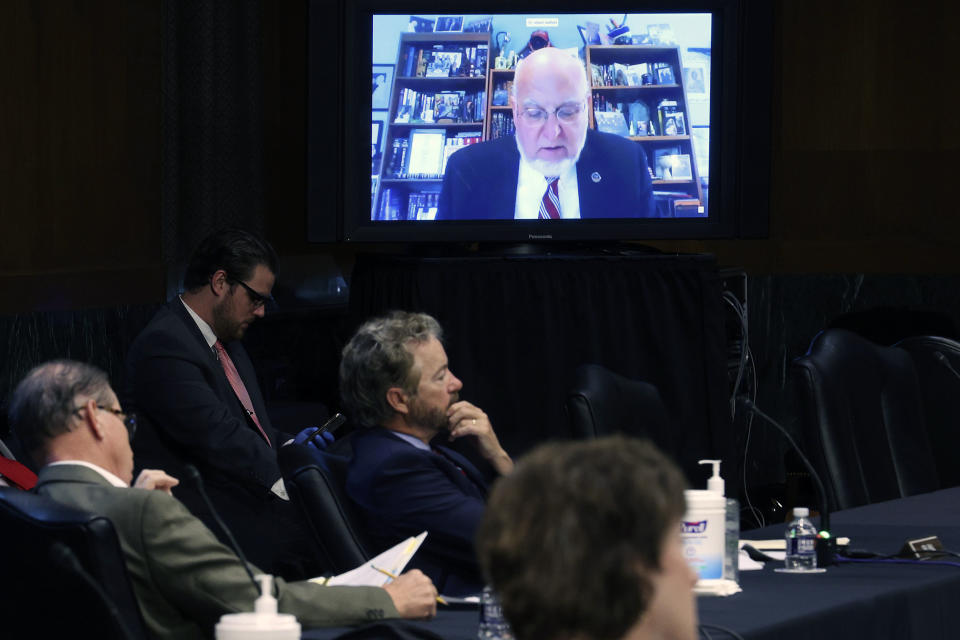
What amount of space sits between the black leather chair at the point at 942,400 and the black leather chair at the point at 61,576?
9.45 ft

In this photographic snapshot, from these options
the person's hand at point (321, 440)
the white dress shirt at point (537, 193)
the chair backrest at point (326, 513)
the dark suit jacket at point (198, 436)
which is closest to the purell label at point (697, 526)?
the chair backrest at point (326, 513)

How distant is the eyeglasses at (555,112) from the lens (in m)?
5.40

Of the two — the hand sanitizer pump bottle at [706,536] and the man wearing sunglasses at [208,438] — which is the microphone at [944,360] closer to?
the man wearing sunglasses at [208,438]

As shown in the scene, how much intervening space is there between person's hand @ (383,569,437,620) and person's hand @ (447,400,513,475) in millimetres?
1013

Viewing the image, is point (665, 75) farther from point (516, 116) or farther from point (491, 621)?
point (491, 621)

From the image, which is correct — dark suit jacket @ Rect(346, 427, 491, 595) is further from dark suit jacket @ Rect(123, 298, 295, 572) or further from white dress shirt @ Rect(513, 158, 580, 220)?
white dress shirt @ Rect(513, 158, 580, 220)

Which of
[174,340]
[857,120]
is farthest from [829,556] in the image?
[857,120]

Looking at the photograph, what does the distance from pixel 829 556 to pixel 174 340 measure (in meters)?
2.02

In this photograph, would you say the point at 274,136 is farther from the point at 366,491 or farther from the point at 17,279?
the point at 366,491

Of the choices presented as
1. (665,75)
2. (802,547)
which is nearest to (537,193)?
(665,75)

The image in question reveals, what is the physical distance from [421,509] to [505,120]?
2.70 metres

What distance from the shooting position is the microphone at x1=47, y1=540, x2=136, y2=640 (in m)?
2.07

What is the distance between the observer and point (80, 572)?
2.07 m

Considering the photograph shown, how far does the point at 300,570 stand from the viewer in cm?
420
